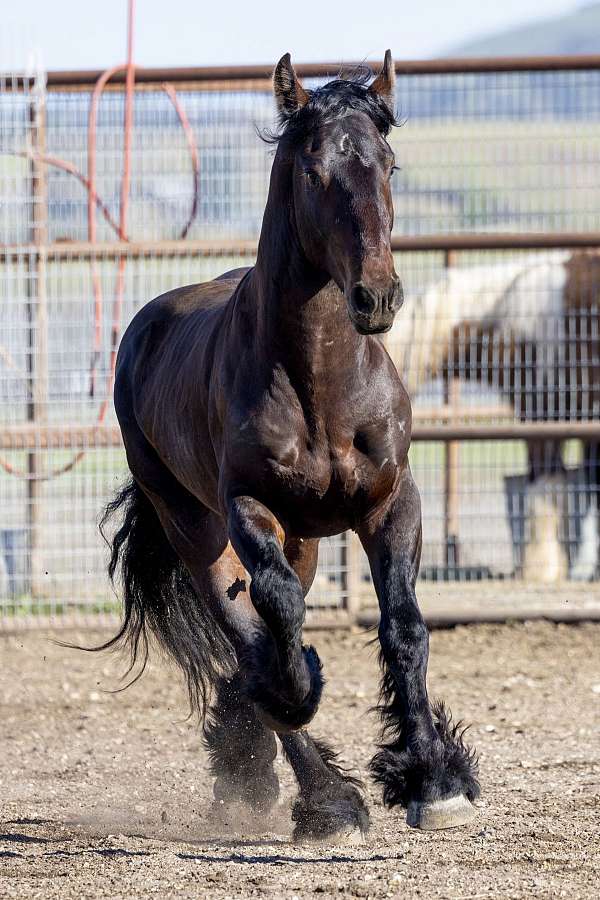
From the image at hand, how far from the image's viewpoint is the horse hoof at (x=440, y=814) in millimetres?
3324

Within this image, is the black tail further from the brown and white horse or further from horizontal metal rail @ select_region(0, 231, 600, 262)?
the brown and white horse

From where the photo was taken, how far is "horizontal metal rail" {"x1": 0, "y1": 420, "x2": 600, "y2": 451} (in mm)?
7559

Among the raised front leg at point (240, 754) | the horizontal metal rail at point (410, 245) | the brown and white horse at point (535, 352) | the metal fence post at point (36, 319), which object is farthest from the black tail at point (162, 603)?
the brown and white horse at point (535, 352)

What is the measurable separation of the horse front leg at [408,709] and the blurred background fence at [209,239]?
401cm

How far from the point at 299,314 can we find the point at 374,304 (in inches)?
23.9

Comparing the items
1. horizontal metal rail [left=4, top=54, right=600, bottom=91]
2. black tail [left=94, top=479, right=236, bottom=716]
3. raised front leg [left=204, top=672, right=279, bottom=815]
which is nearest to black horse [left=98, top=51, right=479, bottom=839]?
raised front leg [left=204, top=672, right=279, bottom=815]

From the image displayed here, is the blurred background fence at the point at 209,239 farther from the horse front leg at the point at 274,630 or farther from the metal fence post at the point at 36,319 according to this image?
the horse front leg at the point at 274,630

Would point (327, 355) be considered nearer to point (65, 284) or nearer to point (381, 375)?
point (381, 375)

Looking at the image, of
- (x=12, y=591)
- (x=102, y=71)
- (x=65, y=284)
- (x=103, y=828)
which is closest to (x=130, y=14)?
(x=102, y=71)

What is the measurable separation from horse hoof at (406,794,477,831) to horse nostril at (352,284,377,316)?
1.30 meters

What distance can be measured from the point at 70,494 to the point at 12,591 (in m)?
0.68

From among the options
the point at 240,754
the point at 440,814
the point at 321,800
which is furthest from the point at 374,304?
the point at 240,754

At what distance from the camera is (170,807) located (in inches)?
183

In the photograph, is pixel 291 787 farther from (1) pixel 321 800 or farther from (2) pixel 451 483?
(2) pixel 451 483
